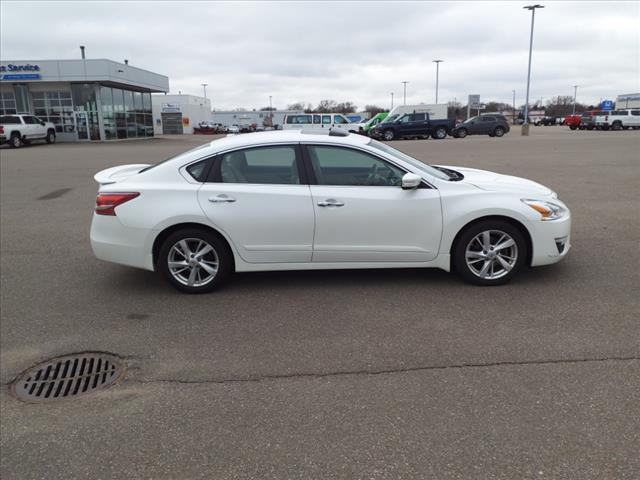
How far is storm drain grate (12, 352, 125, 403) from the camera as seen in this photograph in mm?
3623

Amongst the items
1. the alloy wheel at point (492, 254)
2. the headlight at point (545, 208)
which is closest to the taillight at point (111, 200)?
the alloy wheel at point (492, 254)

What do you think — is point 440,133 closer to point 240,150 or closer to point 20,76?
point 20,76

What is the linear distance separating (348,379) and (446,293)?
1.89 metres

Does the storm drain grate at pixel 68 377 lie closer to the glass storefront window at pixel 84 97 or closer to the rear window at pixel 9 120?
the rear window at pixel 9 120

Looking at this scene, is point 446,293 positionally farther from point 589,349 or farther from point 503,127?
point 503,127

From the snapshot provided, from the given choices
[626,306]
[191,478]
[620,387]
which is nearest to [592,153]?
[626,306]

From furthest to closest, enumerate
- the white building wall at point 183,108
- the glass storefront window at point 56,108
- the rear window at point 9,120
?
the white building wall at point 183,108 < the glass storefront window at point 56,108 < the rear window at point 9,120

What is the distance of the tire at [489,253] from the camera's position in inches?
204

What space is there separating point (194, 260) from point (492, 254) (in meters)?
2.92

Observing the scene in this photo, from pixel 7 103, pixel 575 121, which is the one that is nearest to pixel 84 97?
pixel 7 103

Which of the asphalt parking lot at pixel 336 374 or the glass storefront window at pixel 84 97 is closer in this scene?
the asphalt parking lot at pixel 336 374

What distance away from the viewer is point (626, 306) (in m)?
4.69

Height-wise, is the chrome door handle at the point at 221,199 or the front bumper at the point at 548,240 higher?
the chrome door handle at the point at 221,199

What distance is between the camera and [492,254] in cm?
520
